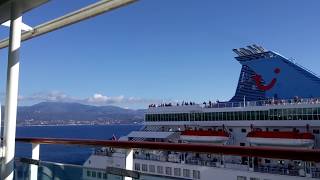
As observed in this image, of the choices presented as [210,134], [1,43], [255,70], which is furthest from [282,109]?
[1,43]

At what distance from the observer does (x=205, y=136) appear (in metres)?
19.2

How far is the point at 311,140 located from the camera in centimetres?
1536

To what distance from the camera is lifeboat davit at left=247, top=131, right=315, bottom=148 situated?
15.3 meters

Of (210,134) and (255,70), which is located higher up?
(255,70)

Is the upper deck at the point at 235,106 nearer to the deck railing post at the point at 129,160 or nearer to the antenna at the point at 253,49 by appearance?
the antenna at the point at 253,49

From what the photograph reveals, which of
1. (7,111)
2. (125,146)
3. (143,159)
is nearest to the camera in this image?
(125,146)

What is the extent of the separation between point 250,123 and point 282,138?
2.39 meters

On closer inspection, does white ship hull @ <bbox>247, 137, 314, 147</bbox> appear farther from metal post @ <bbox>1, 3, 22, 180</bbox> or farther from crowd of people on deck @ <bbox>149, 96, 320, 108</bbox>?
metal post @ <bbox>1, 3, 22, 180</bbox>

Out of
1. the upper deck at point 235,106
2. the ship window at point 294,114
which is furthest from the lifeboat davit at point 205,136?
the ship window at point 294,114

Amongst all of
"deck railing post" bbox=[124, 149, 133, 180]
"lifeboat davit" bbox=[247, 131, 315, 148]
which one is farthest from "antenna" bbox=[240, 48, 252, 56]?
"deck railing post" bbox=[124, 149, 133, 180]

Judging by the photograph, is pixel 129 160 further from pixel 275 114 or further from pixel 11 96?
pixel 275 114

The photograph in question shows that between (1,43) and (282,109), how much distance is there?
15306 millimetres

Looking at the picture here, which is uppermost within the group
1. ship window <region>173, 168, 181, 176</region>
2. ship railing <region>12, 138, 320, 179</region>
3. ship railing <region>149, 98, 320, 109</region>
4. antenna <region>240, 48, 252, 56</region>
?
antenna <region>240, 48, 252, 56</region>

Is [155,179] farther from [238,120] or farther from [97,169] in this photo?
[238,120]
